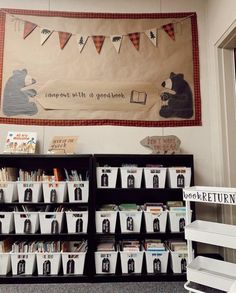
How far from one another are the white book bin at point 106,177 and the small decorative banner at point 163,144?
0.43 m

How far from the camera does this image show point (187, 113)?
7.98 feet

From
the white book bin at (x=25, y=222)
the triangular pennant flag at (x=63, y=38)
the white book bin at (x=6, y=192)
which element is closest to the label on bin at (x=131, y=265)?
the white book bin at (x=25, y=222)

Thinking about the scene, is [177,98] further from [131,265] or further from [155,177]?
[131,265]

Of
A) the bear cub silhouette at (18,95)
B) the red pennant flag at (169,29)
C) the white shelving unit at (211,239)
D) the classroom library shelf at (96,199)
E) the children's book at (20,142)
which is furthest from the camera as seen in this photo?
the red pennant flag at (169,29)

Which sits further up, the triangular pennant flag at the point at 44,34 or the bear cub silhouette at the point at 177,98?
the triangular pennant flag at the point at 44,34

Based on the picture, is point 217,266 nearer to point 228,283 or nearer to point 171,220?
point 228,283

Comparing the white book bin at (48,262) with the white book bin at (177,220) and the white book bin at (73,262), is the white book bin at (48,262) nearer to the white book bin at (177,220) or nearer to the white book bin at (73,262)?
the white book bin at (73,262)

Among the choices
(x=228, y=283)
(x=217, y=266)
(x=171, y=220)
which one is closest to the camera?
(x=228, y=283)

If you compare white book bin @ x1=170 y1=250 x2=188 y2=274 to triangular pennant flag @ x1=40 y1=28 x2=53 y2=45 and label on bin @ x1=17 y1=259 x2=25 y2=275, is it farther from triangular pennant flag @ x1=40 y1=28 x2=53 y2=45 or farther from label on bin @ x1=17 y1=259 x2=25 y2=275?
triangular pennant flag @ x1=40 y1=28 x2=53 y2=45

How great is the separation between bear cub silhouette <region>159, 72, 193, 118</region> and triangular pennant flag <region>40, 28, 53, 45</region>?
4.15 ft

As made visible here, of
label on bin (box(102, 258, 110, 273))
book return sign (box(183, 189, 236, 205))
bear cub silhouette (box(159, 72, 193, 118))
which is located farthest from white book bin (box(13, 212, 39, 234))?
bear cub silhouette (box(159, 72, 193, 118))

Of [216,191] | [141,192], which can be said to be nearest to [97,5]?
[141,192]

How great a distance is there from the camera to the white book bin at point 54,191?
6.75 feet

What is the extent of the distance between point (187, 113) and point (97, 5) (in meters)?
1.46
